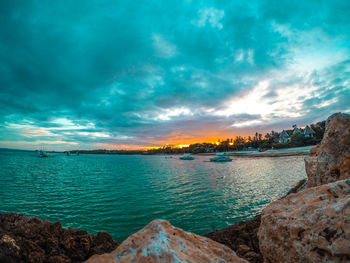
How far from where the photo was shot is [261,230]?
383 cm

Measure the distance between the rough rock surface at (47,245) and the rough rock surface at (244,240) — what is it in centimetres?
458

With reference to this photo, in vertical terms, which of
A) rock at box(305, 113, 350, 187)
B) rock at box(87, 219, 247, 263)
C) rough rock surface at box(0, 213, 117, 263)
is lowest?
rough rock surface at box(0, 213, 117, 263)

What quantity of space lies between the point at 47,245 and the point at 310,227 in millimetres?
6481

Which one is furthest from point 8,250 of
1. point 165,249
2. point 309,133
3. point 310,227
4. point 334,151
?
point 309,133

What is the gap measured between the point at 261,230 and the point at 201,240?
1469mm

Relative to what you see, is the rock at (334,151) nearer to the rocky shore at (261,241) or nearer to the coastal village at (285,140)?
the rocky shore at (261,241)

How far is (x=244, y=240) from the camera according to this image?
265 inches

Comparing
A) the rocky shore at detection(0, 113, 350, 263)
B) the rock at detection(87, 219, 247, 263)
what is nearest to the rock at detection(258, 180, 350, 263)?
the rocky shore at detection(0, 113, 350, 263)

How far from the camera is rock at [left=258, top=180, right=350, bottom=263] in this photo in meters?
2.42

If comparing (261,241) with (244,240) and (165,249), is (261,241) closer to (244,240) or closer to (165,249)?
(165,249)

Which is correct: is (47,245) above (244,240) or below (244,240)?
above

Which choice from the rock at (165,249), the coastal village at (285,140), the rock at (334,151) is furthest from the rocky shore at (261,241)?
the coastal village at (285,140)

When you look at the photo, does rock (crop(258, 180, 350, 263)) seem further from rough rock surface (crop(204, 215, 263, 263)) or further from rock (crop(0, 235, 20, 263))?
rock (crop(0, 235, 20, 263))

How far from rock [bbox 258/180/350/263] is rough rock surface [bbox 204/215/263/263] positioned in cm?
236
